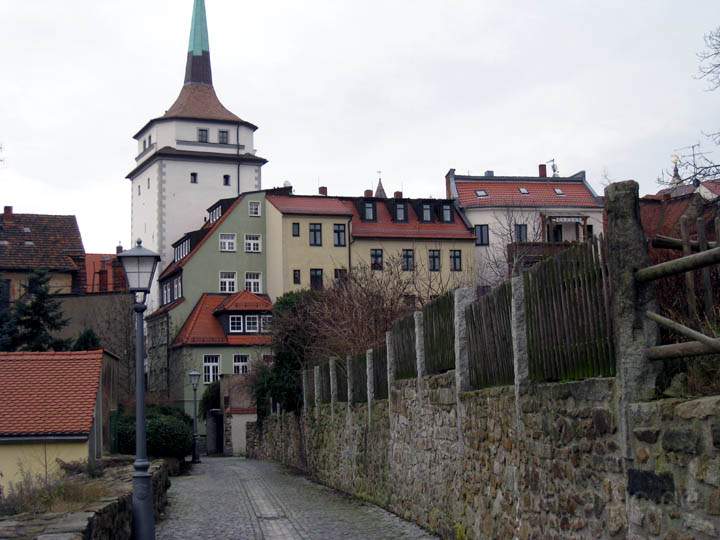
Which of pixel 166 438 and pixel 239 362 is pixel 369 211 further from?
pixel 166 438

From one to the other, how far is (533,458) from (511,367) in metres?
1.22

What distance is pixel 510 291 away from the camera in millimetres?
10531

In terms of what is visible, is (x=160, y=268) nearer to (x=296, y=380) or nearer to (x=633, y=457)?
(x=296, y=380)

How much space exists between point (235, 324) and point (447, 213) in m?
17.4

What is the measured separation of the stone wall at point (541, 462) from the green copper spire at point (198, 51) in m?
79.0

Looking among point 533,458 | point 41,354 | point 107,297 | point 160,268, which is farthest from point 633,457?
point 160,268

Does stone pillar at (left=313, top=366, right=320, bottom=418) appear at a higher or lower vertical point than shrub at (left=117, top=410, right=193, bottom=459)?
higher

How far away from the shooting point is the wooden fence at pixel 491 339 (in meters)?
10.7

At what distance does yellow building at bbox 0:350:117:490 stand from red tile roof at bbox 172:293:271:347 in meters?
43.2

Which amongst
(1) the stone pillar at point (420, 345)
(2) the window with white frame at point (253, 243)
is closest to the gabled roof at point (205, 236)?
(2) the window with white frame at point (253, 243)

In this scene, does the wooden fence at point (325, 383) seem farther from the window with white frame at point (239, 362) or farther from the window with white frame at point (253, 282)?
the window with white frame at point (253, 282)

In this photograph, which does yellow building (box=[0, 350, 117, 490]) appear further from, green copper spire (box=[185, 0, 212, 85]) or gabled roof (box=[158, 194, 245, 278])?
green copper spire (box=[185, 0, 212, 85])

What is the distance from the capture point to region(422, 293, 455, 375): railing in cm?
1334

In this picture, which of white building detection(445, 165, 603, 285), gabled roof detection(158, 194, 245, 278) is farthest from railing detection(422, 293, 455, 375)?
gabled roof detection(158, 194, 245, 278)
